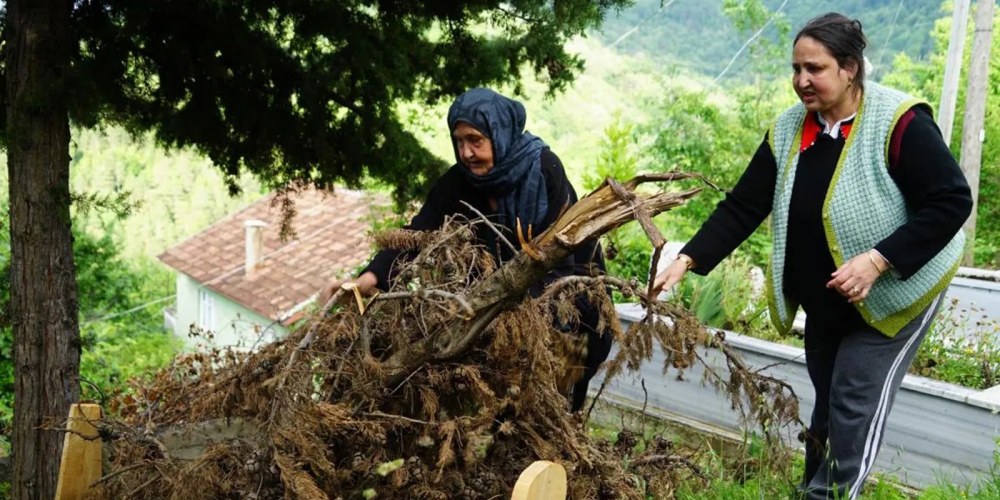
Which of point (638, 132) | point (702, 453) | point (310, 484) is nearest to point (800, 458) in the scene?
point (702, 453)

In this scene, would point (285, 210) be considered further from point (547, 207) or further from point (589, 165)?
point (589, 165)

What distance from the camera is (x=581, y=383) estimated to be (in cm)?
360

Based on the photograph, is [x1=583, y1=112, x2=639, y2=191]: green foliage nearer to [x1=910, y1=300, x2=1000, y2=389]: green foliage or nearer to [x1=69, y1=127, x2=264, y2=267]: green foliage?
[x1=910, y1=300, x2=1000, y2=389]: green foliage

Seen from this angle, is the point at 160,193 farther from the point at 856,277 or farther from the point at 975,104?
the point at 856,277

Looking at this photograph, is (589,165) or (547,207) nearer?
(547,207)

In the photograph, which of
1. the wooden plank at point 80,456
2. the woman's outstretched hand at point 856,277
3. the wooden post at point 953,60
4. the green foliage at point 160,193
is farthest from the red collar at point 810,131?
the green foliage at point 160,193

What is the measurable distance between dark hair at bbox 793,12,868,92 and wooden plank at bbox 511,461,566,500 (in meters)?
1.48

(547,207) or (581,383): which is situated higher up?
(547,207)

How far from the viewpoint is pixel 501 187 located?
10.8 ft

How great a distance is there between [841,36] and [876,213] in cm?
54

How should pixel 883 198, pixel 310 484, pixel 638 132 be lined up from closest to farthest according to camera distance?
pixel 310 484
pixel 883 198
pixel 638 132

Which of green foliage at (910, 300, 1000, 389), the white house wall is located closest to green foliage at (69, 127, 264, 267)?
the white house wall

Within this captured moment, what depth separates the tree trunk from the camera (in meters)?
3.97

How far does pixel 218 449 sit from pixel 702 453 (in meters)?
2.24
